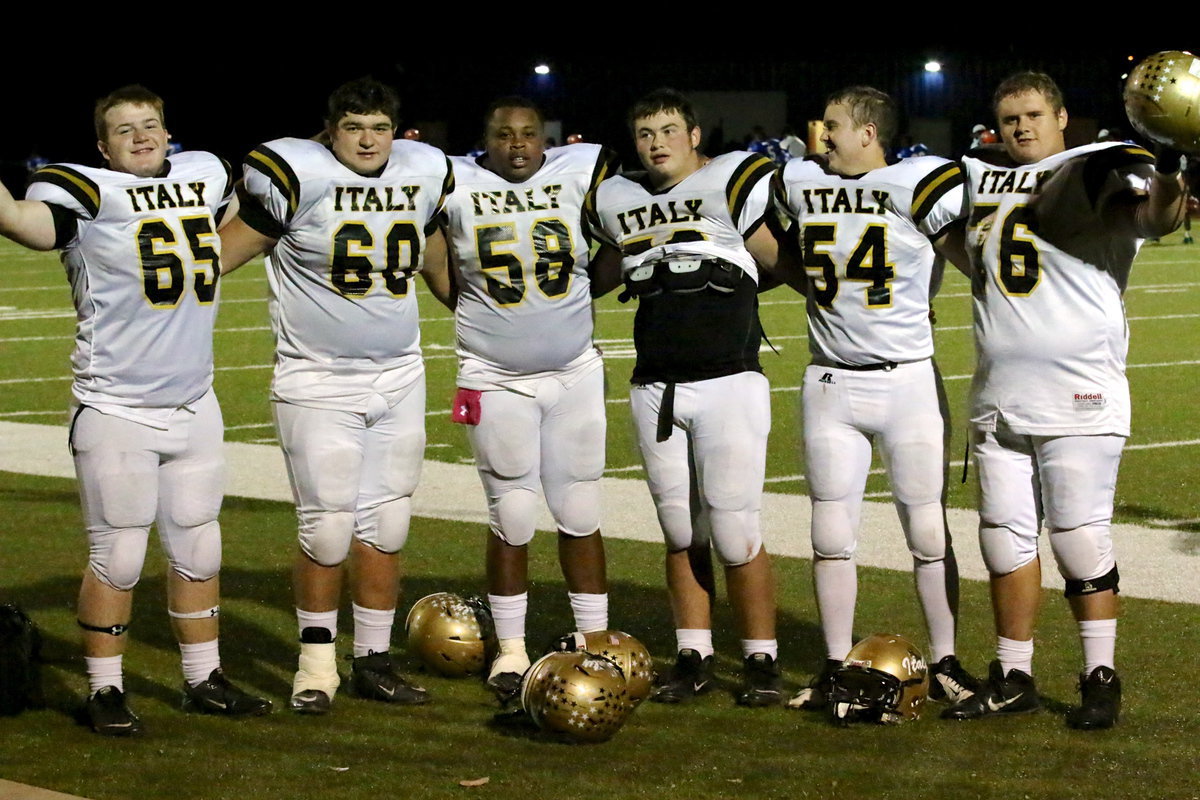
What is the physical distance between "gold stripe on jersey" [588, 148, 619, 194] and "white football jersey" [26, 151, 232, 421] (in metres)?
1.18

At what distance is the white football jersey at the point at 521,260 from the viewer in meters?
5.31

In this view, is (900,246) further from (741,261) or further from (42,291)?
(42,291)

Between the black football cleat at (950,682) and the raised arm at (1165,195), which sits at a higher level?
the raised arm at (1165,195)

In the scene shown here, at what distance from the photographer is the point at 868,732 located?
4797 millimetres

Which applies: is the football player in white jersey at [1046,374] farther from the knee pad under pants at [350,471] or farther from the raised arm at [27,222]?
the raised arm at [27,222]

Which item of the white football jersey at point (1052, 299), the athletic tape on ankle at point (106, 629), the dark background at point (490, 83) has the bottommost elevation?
the athletic tape on ankle at point (106, 629)

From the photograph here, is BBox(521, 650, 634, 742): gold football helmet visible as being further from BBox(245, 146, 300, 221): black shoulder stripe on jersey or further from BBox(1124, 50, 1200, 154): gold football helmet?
BBox(1124, 50, 1200, 154): gold football helmet

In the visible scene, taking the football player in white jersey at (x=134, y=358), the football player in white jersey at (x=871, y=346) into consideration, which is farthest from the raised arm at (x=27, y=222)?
the football player in white jersey at (x=871, y=346)

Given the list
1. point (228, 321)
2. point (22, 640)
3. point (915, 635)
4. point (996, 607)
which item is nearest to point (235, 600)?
point (22, 640)

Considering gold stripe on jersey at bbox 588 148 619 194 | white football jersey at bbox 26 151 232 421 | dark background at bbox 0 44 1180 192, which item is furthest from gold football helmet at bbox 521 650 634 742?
dark background at bbox 0 44 1180 192

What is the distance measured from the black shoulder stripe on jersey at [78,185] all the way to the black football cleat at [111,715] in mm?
1308

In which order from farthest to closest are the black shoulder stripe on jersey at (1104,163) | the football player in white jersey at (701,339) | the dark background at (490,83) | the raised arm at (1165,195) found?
the dark background at (490,83), the football player in white jersey at (701,339), the black shoulder stripe on jersey at (1104,163), the raised arm at (1165,195)

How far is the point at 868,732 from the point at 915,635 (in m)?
1.16

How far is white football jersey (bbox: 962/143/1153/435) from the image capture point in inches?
188
